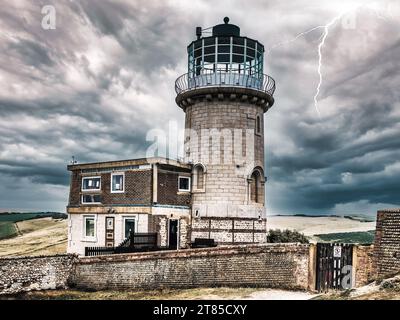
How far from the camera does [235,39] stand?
2833 cm

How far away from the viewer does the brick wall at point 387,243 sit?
14930 millimetres

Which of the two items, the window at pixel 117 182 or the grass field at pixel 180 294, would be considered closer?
the grass field at pixel 180 294

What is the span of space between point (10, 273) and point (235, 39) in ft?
61.3

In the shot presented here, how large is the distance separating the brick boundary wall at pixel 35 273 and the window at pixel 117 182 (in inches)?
232

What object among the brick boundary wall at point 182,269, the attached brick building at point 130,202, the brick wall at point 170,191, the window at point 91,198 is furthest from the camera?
the window at point 91,198

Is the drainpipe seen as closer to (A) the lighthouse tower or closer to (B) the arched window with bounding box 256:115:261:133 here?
(A) the lighthouse tower

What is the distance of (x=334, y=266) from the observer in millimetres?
16844

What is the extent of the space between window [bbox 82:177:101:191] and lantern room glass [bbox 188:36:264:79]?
9.28 m

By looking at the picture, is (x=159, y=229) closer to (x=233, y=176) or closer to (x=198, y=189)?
(x=198, y=189)

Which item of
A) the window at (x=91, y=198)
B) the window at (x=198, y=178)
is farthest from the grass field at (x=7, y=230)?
the window at (x=198, y=178)

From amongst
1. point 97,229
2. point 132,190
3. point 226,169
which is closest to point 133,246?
point 132,190

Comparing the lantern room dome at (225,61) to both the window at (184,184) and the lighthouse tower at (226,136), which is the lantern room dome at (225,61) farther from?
the window at (184,184)

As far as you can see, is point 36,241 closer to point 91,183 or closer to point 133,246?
point 91,183
